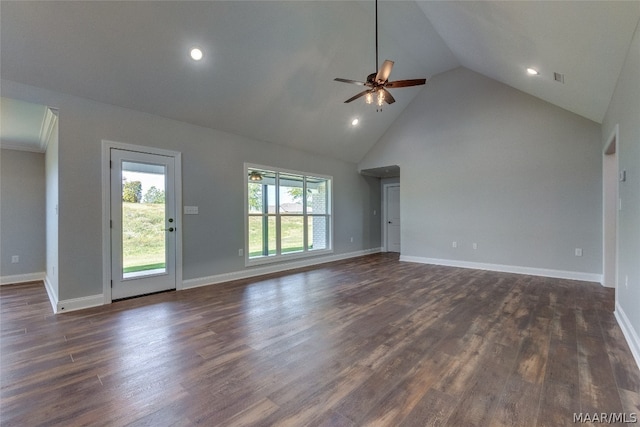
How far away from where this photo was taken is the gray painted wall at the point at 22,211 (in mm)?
4930

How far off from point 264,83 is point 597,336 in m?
5.02

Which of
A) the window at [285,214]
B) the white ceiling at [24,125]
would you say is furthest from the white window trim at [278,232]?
the white ceiling at [24,125]

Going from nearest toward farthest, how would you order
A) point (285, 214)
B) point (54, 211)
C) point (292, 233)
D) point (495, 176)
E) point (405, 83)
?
1. point (405, 83)
2. point (54, 211)
3. point (495, 176)
4. point (285, 214)
5. point (292, 233)

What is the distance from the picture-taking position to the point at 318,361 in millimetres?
2227

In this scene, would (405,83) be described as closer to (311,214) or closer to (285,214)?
(285,214)

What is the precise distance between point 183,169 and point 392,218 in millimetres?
6017

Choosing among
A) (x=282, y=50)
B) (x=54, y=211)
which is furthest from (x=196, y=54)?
(x=54, y=211)

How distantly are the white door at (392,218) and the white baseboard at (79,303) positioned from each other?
274 inches

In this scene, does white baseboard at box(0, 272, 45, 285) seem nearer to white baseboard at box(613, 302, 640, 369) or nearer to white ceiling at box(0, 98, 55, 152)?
white ceiling at box(0, 98, 55, 152)

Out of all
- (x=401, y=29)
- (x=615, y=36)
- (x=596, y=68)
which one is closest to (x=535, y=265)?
(x=596, y=68)

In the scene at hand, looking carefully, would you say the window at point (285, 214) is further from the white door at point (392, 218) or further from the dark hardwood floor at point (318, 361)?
the white door at point (392, 218)

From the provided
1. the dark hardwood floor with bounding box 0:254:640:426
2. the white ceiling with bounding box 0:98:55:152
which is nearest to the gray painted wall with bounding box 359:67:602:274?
the dark hardwood floor with bounding box 0:254:640:426

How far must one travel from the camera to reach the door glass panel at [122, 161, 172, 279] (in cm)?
395

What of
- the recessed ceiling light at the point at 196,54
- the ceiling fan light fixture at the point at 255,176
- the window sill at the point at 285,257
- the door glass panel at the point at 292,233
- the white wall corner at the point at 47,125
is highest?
the recessed ceiling light at the point at 196,54
